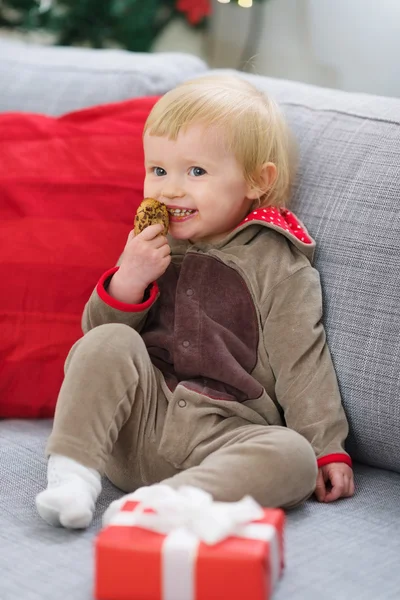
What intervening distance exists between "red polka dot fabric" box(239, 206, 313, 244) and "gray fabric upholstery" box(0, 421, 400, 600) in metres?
0.37

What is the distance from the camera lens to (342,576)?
3.18 feet

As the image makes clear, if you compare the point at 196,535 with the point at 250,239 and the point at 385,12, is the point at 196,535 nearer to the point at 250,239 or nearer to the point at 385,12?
the point at 250,239

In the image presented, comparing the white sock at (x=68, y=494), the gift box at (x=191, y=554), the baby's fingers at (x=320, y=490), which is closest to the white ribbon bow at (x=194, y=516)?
the gift box at (x=191, y=554)

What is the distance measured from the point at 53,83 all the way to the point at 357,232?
29.0 inches

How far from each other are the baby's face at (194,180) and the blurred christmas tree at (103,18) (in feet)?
4.27

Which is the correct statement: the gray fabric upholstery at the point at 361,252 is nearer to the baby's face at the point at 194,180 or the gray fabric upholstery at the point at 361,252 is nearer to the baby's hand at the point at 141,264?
the baby's face at the point at 194,180

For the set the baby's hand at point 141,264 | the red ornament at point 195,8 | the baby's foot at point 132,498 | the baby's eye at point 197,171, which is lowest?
the baby's foot at point 132,498

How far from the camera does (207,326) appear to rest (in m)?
1.28

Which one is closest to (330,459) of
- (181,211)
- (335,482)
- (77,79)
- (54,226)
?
(335,482)

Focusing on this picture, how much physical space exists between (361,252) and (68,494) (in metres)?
0.56

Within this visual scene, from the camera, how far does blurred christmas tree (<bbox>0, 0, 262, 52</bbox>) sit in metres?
2.51

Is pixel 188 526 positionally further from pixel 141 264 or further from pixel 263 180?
pixel 263 180

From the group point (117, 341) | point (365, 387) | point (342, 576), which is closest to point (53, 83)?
point (117, 341)

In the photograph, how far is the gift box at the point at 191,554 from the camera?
87 centimetres
